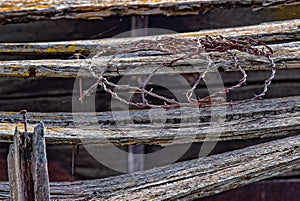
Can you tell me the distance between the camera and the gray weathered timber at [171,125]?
166cm

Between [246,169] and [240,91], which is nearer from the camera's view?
[246,169]

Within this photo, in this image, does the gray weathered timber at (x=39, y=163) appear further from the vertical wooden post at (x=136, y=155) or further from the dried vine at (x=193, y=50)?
the vertical wooden post at (x=136, y=155)

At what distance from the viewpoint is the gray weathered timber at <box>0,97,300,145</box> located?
166 cm

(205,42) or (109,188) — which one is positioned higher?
(205,42)

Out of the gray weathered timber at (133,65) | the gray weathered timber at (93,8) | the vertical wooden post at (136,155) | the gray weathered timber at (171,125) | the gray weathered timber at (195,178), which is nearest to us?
the gray weathered timber at (195,178)

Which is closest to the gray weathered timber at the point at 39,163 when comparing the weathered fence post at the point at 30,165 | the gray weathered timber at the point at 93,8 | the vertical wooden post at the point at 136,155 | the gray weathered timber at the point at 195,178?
the weathered fence post at the point at 30,165

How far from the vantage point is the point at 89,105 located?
2.36 meters

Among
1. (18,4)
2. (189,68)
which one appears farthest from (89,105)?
(189,68)

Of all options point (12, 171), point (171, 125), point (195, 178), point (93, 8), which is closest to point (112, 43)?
point (93, 8)

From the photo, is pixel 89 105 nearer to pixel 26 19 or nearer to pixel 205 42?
pixel 26 19

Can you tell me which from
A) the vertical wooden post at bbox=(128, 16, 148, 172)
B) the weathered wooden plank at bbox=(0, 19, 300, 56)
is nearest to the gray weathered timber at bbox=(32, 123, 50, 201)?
the weathered wooden plank at bbox=(0, 19, 300, 56)

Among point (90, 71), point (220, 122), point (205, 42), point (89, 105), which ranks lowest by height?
point (89, 105)

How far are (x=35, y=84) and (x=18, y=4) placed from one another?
1.77 feet

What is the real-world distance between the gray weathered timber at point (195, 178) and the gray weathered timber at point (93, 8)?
68 cm
